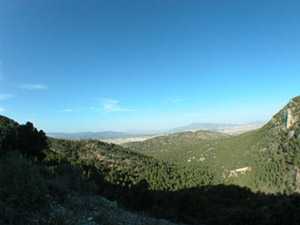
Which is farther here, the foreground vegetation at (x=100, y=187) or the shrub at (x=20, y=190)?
the foreground vegetation at (x=100, y=187)

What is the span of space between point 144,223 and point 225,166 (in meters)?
187

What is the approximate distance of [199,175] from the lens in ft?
534

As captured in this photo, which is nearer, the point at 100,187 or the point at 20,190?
the point at 20,190

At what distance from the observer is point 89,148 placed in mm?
157500

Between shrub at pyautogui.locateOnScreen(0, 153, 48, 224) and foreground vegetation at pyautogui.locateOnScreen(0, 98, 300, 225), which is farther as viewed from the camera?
foreground vegetation at pyautogui.locateOnScreen(0, 98, 300, 225)

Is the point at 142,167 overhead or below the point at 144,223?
below

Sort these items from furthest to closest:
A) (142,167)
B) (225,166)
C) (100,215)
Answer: (225,166), (142,167), (100,215)

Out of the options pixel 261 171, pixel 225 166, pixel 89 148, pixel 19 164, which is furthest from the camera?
pixel 225 166

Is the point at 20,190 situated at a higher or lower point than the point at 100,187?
higher

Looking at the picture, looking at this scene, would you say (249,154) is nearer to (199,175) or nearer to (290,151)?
(290,151)

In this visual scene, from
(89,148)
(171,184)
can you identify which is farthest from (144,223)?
(89,148)

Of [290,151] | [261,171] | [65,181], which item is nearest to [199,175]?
[261,171]

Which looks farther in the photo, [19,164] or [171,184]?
[171,184]

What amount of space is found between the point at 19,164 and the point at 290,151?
18825 centimetres
